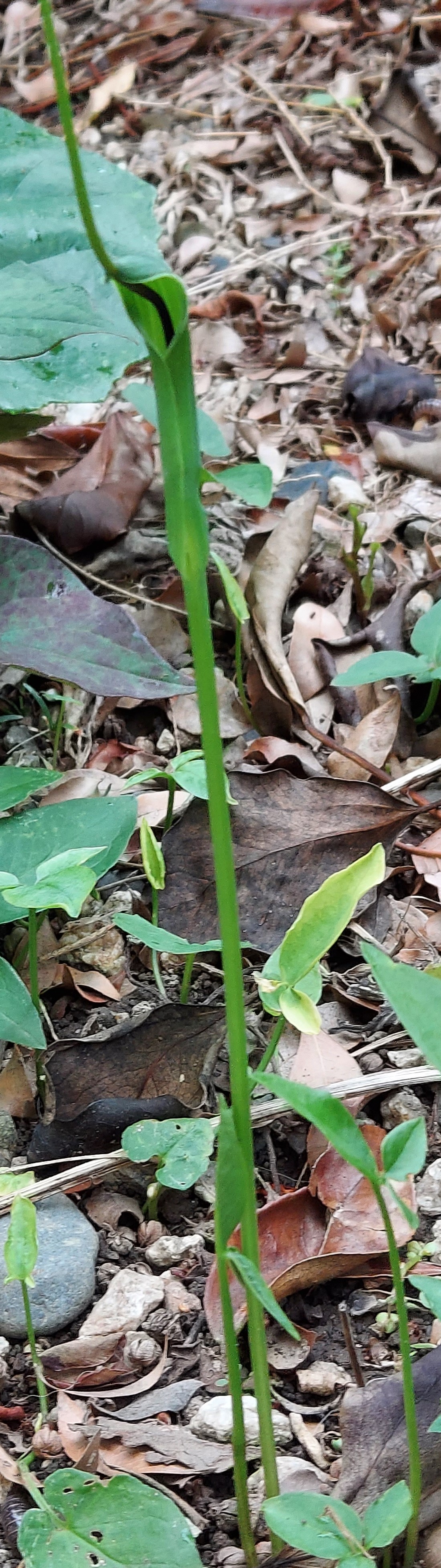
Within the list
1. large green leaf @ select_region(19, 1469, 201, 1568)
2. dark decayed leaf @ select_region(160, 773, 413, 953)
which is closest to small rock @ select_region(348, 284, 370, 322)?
dark decayed leaf @ select_region(160, 773, 413, 953)

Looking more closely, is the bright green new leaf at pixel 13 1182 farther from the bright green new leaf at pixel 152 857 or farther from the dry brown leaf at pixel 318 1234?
the bright green new leaf at pixel 152 857

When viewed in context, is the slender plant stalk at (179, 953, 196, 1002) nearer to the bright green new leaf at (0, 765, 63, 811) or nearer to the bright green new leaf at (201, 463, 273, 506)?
the bright green new leaf at (0, 765, 63, 811)

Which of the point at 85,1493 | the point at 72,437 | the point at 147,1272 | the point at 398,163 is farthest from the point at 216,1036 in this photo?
the point at 398,163

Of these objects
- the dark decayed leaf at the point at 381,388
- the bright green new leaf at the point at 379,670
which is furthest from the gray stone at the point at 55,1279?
the dark decayed leaf at the point at 381,388

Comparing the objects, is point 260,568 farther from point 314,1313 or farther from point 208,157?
point 208,157

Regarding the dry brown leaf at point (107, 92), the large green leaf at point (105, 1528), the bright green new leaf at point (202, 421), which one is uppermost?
the dry brown leaf at point (107, 92)

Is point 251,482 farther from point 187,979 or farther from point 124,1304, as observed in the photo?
point 124,1304
